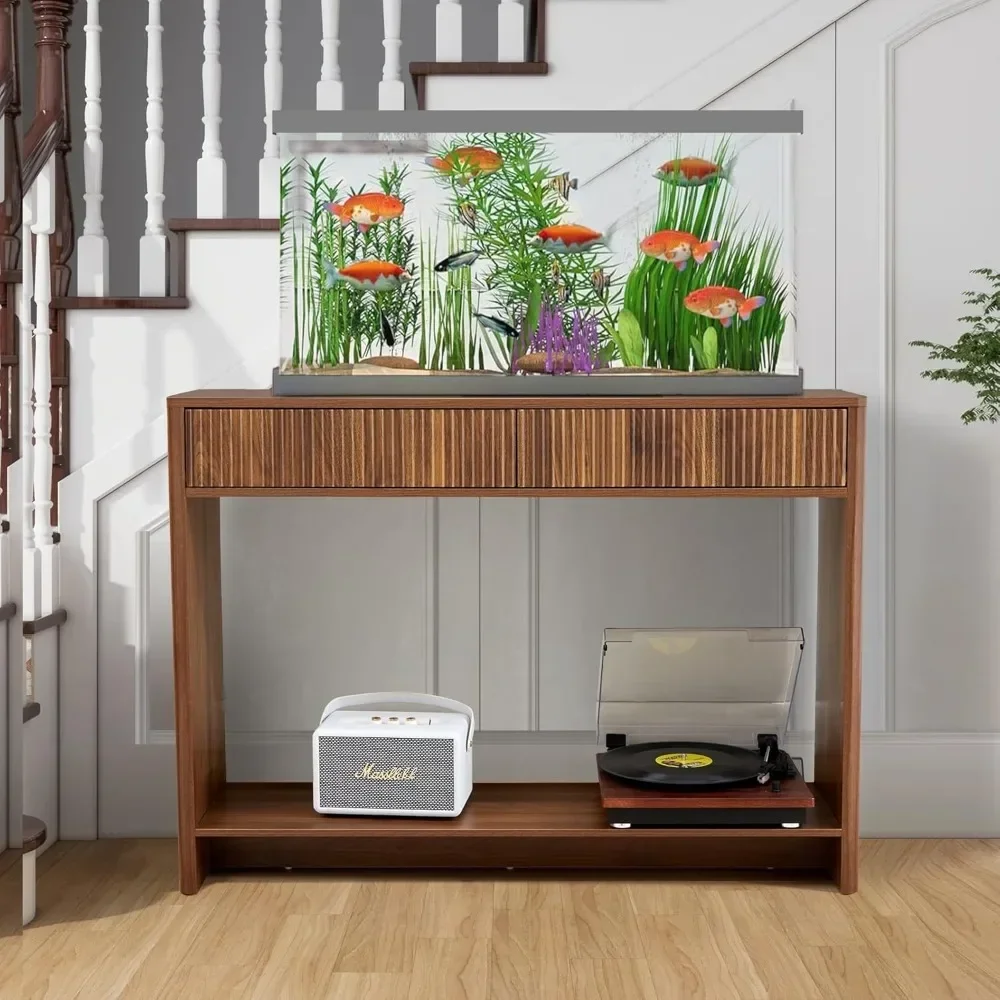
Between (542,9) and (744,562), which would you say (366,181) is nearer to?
(542,9)

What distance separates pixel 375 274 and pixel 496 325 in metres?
0.22

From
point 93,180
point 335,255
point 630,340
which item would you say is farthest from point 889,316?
point 93,180

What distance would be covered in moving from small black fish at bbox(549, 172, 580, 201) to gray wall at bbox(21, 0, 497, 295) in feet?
5.67

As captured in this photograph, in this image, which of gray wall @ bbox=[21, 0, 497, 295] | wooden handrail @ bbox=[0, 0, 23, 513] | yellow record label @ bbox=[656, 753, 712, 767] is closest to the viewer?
wooden handrail @ bbox=[0, 0, 23, 513]

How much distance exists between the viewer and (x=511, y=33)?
100 inches

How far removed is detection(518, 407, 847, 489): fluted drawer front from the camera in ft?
6.82

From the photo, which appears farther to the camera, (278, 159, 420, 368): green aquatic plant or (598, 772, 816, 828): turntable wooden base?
(598, 772, 816, 828): turntable wooden base

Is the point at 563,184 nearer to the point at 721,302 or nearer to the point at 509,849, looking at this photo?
the point at 721,302

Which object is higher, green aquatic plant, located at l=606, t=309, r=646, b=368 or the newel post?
the newel post

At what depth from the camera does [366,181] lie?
6.73 ft

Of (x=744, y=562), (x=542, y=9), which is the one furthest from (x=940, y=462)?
(x=542, y=9)

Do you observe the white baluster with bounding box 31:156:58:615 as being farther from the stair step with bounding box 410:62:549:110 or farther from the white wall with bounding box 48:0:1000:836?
the stair step with bounding box 410:62:549:110

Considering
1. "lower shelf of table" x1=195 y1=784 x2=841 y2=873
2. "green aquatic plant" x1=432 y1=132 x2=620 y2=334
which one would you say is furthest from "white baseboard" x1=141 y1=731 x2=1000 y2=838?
"green aquatic plant" x1=432 y1=132 x2=620 y2=334

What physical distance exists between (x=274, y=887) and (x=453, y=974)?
51 centimetres
